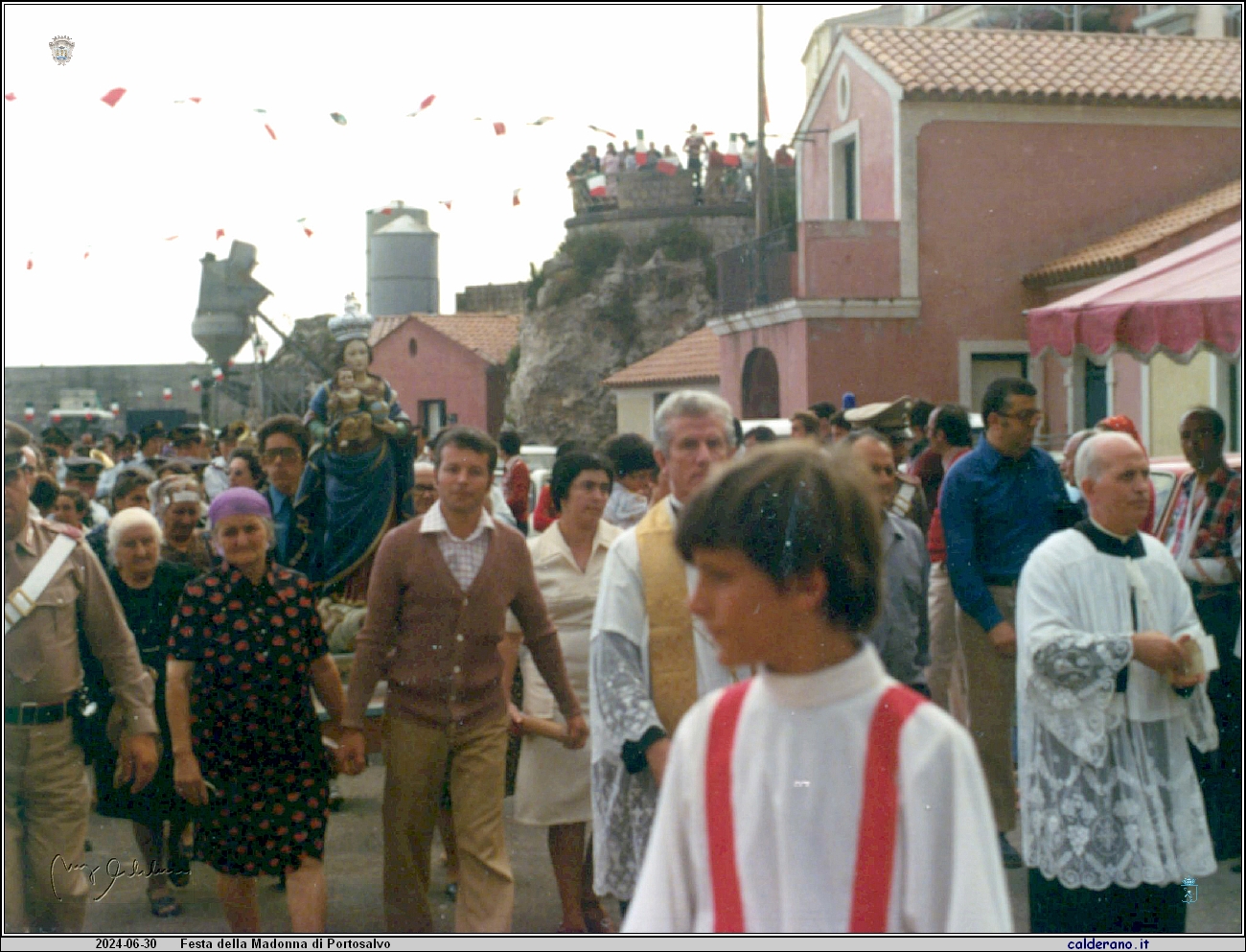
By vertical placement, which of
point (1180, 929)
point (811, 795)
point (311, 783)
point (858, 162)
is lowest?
point (1180, 929)

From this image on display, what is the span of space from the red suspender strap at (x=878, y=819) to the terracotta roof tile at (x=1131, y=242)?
17.5 m

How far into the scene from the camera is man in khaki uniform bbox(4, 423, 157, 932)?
14.3 feet

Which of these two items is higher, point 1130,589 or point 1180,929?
point 1130,589

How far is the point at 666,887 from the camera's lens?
2.03 meters

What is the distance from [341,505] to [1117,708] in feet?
14.6

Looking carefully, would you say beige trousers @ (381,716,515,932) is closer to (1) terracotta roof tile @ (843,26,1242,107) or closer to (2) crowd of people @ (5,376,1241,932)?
(2) crowd of people @ (5,376,1241,932)

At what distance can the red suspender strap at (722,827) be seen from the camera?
1994 millimetres

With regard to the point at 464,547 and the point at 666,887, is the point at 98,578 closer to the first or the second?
the point at 464,547

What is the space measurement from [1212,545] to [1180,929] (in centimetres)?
225

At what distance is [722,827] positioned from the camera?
2.00 metres

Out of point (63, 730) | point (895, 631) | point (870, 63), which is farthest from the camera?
point (870, 63)

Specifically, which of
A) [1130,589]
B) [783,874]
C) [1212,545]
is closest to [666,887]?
[783,874]

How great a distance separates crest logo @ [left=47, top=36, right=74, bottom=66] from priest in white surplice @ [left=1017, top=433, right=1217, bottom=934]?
2940mm

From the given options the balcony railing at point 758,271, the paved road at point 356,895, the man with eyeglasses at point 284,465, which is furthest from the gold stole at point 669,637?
the balcony railing at point 758,271
